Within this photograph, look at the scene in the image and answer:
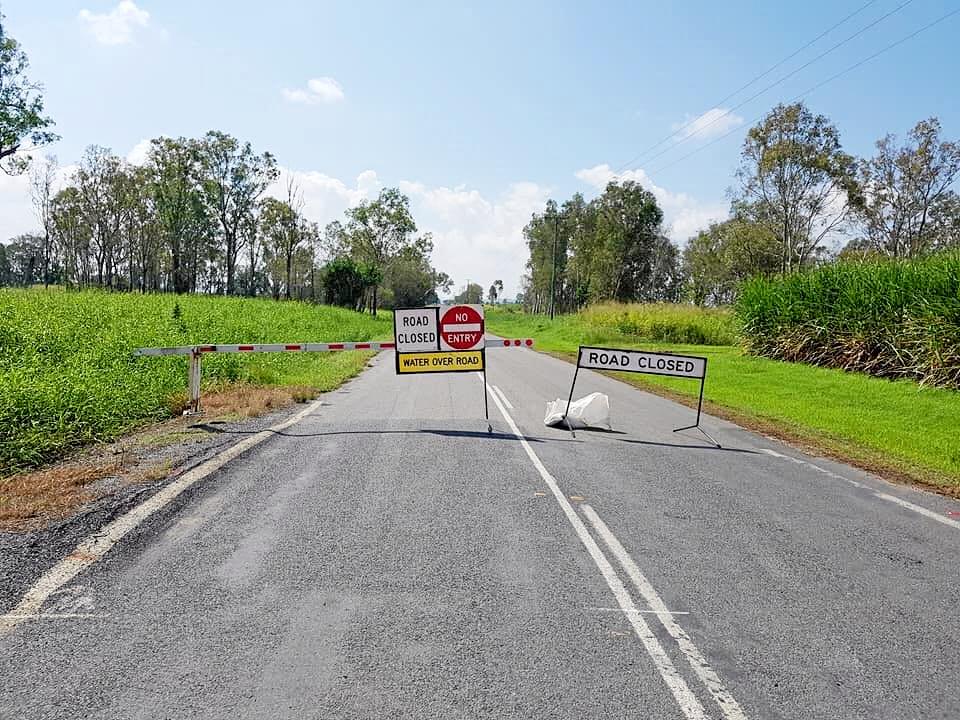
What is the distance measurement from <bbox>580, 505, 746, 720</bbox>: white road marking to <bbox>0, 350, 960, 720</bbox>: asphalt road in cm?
2

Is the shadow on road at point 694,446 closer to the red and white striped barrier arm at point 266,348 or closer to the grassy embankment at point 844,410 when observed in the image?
the grassy embankment at point 844,410

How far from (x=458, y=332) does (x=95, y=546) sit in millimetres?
7086

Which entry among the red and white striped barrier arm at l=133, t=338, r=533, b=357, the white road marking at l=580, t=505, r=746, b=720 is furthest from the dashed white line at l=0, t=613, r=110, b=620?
the red and white striped barrier arm at l=133, t=338, r=533, b=357

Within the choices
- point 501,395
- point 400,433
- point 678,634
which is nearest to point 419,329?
point 400,433

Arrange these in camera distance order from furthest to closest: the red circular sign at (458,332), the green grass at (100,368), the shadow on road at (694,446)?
the red circular sign at (458,332) → the shadow on road at (694,446) → the green grass at (100,368)

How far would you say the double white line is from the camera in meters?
3.35

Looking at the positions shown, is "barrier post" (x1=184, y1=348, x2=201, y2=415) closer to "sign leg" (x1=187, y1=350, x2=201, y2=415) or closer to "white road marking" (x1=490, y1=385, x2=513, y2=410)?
"sign leg" (x1=187, y1=350, x2=201, y2=415)

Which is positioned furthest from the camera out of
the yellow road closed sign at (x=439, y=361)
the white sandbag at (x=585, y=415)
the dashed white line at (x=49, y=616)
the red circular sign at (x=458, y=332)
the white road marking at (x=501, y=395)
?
the white road marking at (x=501, y=395)

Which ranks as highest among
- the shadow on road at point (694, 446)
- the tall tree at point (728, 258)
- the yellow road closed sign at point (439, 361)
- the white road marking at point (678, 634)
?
the tall tree at point (728, 258)

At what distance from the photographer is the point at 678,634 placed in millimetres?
4039

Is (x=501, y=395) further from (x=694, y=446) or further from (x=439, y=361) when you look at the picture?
(x=694, y=446)

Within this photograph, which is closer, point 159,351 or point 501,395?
point 159,351

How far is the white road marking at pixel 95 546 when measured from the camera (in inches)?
162

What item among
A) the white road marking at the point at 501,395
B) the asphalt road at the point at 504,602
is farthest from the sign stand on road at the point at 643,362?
the asphalt road at the point at 504,602
